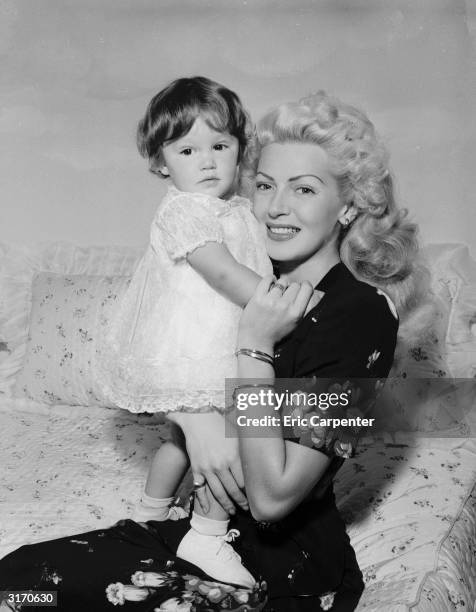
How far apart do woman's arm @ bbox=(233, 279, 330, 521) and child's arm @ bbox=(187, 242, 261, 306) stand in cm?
7

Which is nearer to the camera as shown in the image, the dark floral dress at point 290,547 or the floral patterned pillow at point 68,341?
the dark floral dress at point 290,547

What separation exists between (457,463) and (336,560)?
0.97 m

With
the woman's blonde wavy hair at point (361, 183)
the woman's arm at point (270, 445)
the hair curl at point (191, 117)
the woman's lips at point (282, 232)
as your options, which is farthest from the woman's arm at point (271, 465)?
the hair curl at point (191, 117)

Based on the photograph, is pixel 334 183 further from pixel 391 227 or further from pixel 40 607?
pixel 40 607

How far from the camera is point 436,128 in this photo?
313 centimetres

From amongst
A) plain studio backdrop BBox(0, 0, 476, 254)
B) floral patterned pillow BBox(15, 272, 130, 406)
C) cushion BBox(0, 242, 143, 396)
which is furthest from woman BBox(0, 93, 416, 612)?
cushion BBox(0, 242, 143, 396)

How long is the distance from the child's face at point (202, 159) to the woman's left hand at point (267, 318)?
0.36 m

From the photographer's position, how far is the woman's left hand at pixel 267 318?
4.39 feet

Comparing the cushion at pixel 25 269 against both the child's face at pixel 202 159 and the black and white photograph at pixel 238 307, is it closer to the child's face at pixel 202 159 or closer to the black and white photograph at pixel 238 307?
the black and white photograph at pixel 238 307

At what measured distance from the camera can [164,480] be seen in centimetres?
171

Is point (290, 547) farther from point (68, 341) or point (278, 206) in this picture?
point (68, 341)

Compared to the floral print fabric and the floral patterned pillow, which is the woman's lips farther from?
the floral patterned pillow

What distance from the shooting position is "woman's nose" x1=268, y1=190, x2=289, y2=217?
1.48m

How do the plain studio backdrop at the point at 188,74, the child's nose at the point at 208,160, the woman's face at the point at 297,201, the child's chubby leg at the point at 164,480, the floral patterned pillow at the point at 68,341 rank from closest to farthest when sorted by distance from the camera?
the woman's face at the point at 297,201, the child's nose at the point at 208,160, the child's chubby leg at the point at 164,480, the floral patterned pillow at the point at 68,341, the plain studio backdrop at the point at 188,74
